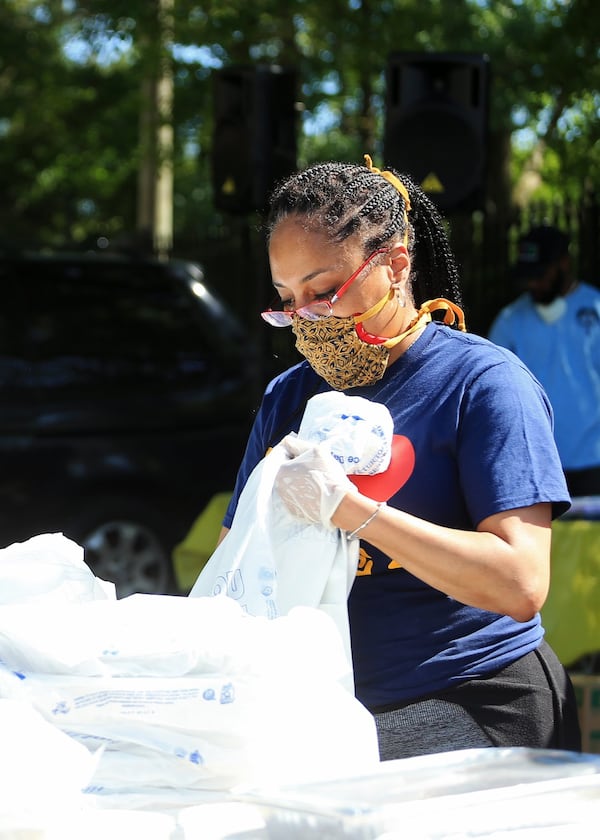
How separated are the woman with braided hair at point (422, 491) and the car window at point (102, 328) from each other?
4.62 m

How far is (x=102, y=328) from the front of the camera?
687cm

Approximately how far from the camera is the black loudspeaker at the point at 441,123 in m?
6.30

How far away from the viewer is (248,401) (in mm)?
7105

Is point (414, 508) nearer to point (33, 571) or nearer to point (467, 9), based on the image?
point (33, 571)

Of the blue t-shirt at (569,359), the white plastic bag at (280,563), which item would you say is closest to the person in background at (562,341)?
the blue t-shirt at (569,359)

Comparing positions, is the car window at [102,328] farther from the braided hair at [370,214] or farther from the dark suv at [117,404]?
the braided hair at [370,214]

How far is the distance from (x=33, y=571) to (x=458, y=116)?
487 cm

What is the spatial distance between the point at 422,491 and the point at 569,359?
3.72 meters

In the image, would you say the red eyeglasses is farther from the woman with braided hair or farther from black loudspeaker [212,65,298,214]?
black loudspeaker [212,65,298,214]

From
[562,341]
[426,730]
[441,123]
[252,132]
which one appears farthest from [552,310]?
[426,730]

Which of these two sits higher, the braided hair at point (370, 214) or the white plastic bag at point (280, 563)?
the braided hair at point (370, 214)

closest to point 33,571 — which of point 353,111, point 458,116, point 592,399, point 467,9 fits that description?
point 592,399

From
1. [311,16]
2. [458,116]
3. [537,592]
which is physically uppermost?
[311,16]

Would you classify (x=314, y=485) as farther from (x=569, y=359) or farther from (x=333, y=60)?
(x=333, y=60)
